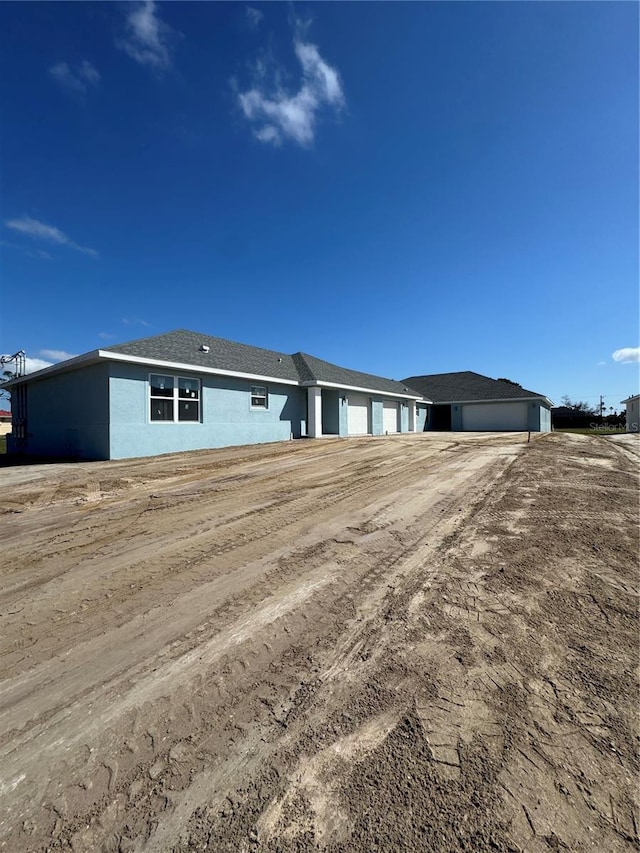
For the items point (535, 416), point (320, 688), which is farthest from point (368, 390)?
point (320, 688)

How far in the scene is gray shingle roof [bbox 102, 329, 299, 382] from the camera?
12117mm

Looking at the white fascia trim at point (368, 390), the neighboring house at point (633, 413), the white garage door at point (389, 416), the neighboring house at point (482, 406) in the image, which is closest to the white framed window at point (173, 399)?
the white fascia trim at point (368, 390)

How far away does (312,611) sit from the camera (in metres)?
2.81

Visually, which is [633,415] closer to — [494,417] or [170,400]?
[494,417]

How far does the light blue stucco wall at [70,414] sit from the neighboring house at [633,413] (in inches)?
1713

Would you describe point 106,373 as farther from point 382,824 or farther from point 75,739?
point 382,824

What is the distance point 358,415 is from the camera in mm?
22141

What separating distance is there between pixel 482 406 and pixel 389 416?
9.37 metres

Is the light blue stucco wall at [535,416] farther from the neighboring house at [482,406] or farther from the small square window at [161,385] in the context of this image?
the small square window at [161,385]

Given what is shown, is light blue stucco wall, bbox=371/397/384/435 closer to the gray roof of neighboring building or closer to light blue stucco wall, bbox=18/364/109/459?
the gray roof of neighboring building

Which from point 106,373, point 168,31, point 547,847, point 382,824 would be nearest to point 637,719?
point 547,847

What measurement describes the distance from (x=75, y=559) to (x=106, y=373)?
28.8 ft

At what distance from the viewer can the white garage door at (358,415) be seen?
2128 cm

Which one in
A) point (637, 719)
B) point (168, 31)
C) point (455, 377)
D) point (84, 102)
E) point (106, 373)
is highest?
point (168, 31)
